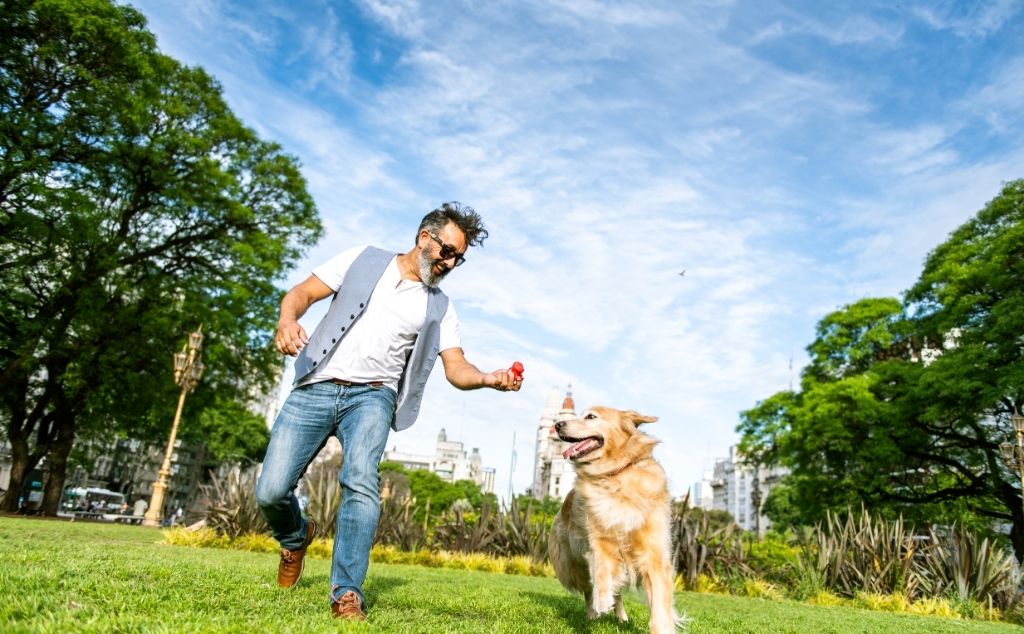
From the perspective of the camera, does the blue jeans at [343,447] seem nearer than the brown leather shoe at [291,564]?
Yes

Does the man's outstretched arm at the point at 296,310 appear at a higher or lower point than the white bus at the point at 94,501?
higher

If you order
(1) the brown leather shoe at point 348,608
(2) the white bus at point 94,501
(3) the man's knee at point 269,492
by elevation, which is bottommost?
(2) the white bus at point 94,501

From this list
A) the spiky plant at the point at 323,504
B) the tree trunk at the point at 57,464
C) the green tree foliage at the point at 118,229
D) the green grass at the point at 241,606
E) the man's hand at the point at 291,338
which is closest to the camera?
the green grass at the point at 241,606

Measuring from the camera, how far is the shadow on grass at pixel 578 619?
466cm

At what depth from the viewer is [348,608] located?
370 cm

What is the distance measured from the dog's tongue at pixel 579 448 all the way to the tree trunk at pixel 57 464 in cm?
2493

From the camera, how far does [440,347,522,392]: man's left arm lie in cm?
428

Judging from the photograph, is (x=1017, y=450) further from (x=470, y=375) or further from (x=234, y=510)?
(x=234, y=510)

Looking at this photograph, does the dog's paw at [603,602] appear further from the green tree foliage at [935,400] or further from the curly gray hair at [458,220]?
the green tree foliage at [935,400]

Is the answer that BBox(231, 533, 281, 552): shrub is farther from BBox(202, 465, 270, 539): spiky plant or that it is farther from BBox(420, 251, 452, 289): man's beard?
BBox(420, 251, 452, 289): man's beard

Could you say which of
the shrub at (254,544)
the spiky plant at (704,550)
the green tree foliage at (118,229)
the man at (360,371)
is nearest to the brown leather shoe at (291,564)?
the man at (360,371)

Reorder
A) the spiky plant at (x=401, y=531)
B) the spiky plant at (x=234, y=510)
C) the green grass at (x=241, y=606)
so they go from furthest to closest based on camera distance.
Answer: the spiky plant at (x=401, y=531), the spiky plant at (x=234, y=510), the green grass at (x=241, y=606)

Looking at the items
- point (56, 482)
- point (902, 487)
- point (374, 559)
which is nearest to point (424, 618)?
point (374, 559)

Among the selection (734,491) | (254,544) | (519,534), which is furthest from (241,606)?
(734,491)
